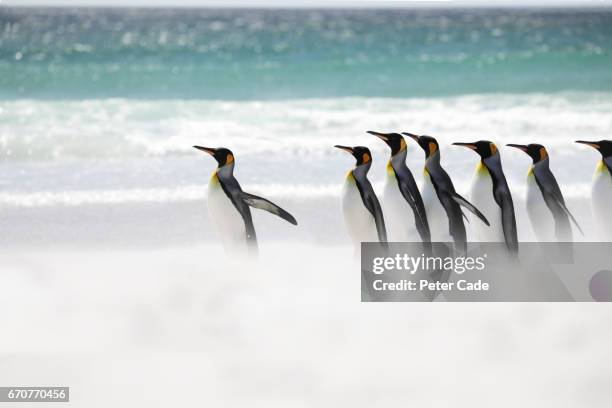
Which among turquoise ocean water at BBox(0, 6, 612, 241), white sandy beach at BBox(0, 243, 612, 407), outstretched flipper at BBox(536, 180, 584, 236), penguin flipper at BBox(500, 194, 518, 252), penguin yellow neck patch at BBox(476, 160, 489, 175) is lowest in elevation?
white sandy beach at BBox(0, 243, 612, 407)

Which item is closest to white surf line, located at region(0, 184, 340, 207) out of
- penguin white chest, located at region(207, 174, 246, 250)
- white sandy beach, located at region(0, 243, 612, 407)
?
white sandy beach, located at region(0, 243, 612, 407)

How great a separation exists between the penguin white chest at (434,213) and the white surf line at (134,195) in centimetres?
131

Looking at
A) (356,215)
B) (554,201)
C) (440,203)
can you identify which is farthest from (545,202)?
(356,215)

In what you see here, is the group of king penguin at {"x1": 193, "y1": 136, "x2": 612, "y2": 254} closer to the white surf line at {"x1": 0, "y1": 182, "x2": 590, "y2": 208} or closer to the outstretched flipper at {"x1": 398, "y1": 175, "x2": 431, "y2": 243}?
the outstretched flipper at {"x1": 398, "y1": 175, "x2": 431, "y2": 243}

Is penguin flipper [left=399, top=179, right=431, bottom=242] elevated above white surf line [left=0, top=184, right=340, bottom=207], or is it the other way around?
white surf line [left=0, top=184, right=340, bottom=207]

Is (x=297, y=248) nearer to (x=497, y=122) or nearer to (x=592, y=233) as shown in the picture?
(x=592, y=233)

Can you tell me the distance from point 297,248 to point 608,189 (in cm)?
115

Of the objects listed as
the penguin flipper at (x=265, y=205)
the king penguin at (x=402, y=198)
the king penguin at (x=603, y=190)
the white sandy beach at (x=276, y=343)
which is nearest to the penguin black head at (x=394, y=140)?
the king penguin at (x=402, y=198)

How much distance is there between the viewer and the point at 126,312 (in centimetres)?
239

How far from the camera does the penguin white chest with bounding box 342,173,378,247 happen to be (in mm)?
2428

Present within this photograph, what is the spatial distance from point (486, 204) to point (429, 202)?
22cm

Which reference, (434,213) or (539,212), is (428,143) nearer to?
(434,213)

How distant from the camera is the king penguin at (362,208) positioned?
2.40m

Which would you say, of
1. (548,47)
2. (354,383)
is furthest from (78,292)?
(548,47)
